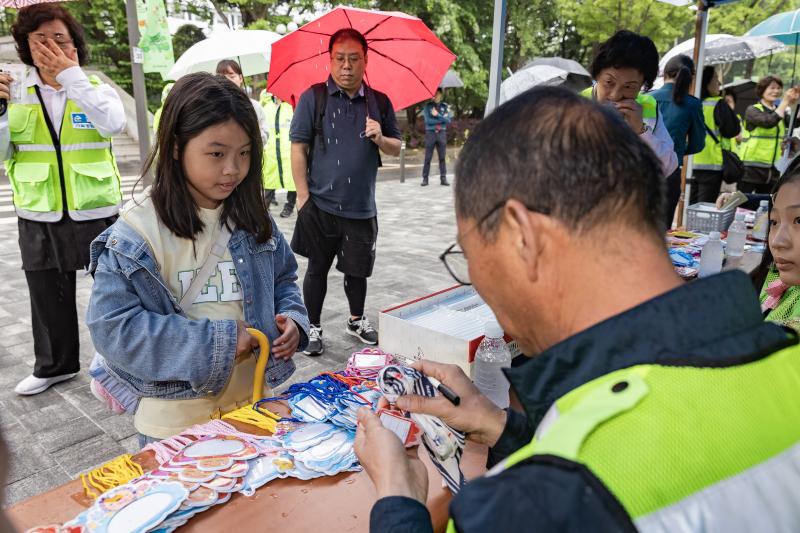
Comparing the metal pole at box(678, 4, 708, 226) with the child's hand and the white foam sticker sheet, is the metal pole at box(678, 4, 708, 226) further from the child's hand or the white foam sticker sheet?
the white foam sticker sheet

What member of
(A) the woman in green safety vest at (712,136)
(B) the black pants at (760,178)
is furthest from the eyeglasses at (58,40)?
(B) the black pants at (760,178)

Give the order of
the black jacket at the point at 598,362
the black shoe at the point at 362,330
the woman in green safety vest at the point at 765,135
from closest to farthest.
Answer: the black jacket at the point at 598,362 → the black shoe at the point at 362,330 → the woman in green safety vest at the point at 765,135

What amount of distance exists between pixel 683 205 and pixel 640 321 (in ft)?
19.2

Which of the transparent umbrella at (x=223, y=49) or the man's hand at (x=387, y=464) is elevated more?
the transparent umbrella at (x=223, y=49)

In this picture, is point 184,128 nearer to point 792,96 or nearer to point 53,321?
point 53,321

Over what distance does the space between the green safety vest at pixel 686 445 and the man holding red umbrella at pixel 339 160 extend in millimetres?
3278

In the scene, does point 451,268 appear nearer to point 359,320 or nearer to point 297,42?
point 359,320

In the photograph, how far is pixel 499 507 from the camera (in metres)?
0.65

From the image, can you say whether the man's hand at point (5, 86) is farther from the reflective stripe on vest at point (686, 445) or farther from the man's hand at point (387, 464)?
the reflective stripe on vest at point (686, 445)

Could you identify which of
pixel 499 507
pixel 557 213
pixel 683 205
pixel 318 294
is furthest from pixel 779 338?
pixel 683 205

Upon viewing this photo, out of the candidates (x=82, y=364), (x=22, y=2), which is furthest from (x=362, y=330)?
(x=22, y=2)

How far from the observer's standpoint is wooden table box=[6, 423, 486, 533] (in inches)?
48.1

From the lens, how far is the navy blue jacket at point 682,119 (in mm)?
4965

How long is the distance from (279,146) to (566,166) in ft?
24.3
